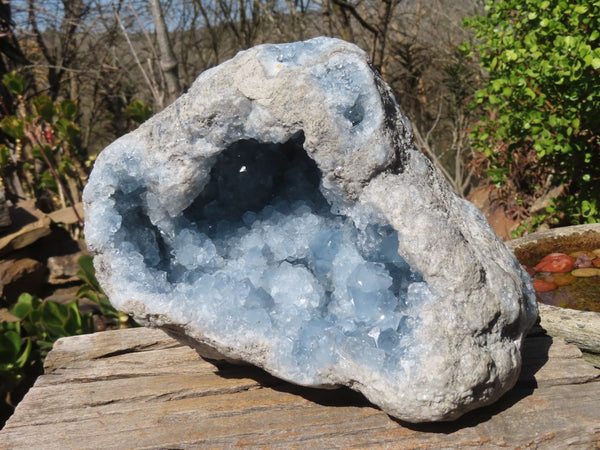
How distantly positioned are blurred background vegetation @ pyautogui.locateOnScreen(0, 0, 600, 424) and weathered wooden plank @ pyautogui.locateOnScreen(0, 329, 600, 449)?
117cm

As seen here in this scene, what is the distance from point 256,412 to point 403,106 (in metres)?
5.46

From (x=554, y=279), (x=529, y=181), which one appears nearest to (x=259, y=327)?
(x=554, y=279)

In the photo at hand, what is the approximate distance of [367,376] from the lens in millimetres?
1305

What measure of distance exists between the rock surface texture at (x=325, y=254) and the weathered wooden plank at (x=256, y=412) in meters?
0.13

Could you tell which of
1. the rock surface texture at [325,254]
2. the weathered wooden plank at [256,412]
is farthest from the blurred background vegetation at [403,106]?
the rock surface texture at [325,254]

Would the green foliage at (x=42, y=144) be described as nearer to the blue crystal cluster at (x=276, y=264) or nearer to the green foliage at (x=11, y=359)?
the green foliage at (x=11, y=359)

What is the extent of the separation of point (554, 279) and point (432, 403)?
1519 millimetres

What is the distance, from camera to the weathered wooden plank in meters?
1.42

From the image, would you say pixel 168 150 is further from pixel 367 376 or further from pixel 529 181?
pixel 529 181

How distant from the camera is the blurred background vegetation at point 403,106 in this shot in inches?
106

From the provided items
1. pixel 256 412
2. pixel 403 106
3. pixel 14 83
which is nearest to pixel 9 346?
pixel 256 412

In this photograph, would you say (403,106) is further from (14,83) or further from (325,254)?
(325,254)

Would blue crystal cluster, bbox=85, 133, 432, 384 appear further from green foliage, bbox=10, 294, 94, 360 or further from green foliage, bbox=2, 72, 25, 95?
green foliage, bbox=2, 72, 25, 95

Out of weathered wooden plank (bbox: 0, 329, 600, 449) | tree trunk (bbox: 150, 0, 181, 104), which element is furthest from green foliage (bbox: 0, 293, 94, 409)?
tree trunk (bbox: 150, 0, 181, 104)
